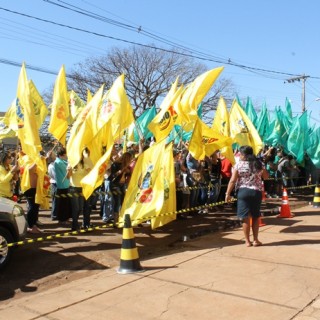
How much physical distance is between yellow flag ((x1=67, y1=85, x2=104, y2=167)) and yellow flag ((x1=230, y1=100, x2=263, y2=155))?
4734 mm

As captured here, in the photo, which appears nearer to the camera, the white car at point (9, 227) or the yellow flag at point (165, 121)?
the white car at point (9, 227)

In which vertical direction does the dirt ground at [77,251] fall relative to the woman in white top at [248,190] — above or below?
below

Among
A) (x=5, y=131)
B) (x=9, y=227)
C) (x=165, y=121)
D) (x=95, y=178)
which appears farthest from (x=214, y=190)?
(x=5, y=131)

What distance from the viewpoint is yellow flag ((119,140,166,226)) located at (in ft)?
23.7

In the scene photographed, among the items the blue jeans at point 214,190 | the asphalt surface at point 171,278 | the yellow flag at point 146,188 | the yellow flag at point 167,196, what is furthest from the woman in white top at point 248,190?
the blue jeans at point 214,190

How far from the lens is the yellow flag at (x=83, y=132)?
296 inches

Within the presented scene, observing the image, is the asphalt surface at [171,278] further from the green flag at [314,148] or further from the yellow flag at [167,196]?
the green flag at [314,148]

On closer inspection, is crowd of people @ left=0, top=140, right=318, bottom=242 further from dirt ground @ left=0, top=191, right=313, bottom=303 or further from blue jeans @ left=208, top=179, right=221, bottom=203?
dirt ground @ left=0, top=191, right=313, bottom=303

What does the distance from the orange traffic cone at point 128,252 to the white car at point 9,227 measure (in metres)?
1.64

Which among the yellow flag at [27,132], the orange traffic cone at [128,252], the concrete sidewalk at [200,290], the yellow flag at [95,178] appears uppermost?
the yellow flag at [27,132]

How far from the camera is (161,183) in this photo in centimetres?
736

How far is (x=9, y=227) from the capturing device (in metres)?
6.11

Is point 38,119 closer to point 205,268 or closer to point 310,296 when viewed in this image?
point 205,268

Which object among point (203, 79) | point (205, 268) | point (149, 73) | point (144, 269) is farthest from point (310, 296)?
point (149, 73)
